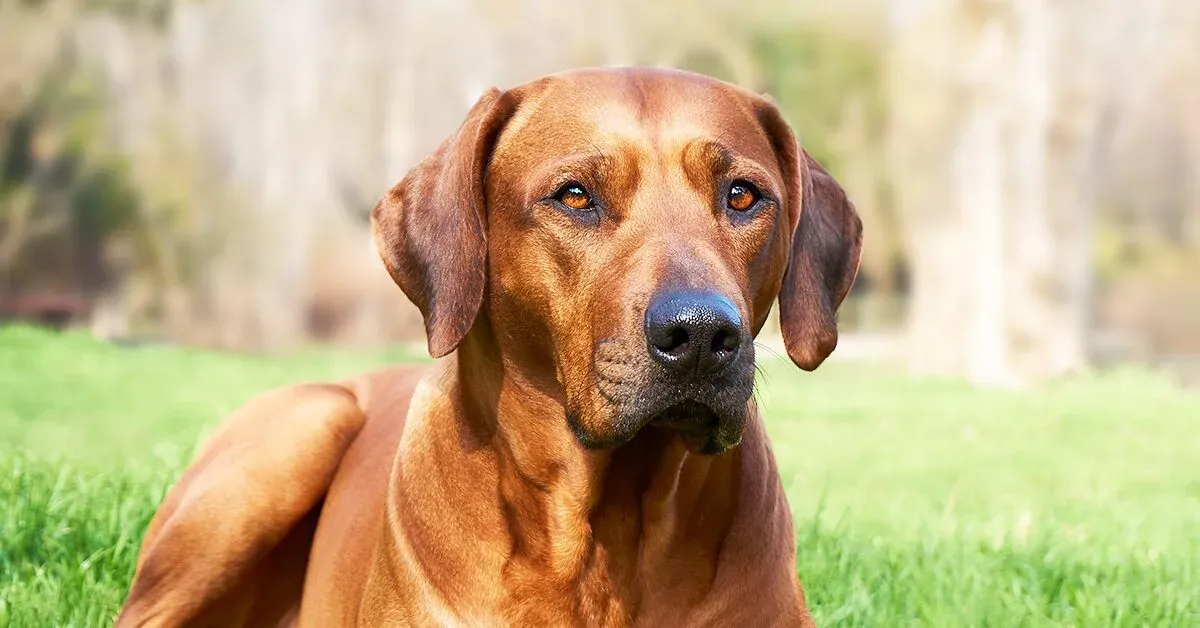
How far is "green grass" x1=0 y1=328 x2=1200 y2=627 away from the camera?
4.70 metres

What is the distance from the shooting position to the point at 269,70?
89.6 ft

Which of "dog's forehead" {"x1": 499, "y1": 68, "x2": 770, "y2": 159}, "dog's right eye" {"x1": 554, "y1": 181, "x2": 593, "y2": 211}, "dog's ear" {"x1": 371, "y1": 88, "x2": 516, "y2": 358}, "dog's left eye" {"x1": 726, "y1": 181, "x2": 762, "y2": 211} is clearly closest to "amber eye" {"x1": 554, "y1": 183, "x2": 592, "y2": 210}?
"dog's right eye" {"x1": 554, "y1": 181, "x2": 593, "y2": 211}

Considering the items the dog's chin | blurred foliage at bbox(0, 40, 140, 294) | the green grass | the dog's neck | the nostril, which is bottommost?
blurred foliage at bbox(0, 40, 140, 294)

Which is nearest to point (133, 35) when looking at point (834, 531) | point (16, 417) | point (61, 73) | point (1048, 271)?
point (61, 73)

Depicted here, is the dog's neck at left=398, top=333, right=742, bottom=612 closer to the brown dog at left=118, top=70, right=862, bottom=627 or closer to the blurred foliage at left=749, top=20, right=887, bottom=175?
the brown dog at left=118, top=70, right=862, bottom=627

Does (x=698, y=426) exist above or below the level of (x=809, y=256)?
below

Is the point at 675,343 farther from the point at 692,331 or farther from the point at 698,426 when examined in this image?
the point at 698,426

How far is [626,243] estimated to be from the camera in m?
3.19

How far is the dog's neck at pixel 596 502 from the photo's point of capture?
10.9ft

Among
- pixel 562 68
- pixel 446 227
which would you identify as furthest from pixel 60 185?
pixel 446 227

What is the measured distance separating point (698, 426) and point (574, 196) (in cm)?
65

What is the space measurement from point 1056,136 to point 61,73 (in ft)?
58.0

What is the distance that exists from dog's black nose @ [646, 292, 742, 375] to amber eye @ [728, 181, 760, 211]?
0.55 m

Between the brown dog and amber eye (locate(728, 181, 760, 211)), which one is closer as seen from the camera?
the brown dog
